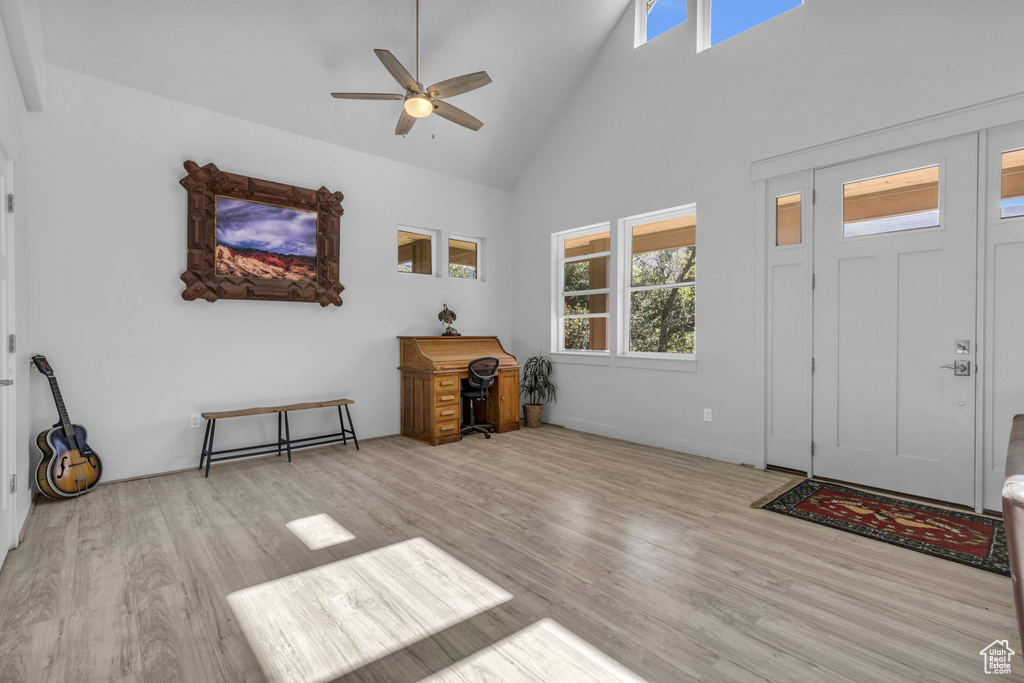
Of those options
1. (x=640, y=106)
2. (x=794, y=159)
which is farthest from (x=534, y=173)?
(x=794, y=159)

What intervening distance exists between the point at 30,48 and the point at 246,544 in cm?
332

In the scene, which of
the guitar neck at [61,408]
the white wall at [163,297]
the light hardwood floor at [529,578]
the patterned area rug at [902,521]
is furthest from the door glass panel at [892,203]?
the guitar neck at [61,408]

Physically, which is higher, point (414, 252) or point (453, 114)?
point (453, 114)

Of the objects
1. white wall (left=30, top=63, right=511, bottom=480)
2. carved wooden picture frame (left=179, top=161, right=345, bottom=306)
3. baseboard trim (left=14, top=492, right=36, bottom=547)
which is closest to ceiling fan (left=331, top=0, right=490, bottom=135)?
carved wooden picture frame (left=179, top=161, right=345, bottom=306)

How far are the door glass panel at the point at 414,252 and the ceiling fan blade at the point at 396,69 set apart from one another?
2.31 m

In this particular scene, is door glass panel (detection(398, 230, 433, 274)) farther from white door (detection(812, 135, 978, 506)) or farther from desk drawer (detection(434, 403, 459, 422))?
white door (detection(812, 135, 978, 506))

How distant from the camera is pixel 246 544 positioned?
272 cm

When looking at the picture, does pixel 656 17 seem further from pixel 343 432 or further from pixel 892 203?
pixel 343 432

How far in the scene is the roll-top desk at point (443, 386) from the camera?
5.16m

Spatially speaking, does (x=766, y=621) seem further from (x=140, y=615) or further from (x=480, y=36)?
(x=480, y=36)

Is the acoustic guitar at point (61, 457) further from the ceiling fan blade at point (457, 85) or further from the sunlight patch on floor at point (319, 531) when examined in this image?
the ceiling fan blade at point (457, 85)

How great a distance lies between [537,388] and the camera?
6113 mm

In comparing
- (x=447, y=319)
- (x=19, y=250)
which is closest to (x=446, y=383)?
(x=447, y=319)

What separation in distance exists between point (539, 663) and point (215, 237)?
4347mm
